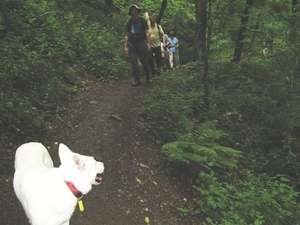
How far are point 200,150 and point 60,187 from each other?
3.38 metres

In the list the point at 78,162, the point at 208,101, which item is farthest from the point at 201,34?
the point at 78,162

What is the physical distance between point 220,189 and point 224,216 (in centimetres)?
50

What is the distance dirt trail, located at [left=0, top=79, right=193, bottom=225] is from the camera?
4484 millimetres

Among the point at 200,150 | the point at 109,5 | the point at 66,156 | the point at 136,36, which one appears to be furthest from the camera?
the point at 109,5

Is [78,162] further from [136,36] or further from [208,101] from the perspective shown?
[136,36]

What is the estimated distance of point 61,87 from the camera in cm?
771

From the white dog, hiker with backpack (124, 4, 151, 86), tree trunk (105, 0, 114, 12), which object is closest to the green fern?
the white dog

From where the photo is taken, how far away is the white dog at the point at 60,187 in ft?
8.68

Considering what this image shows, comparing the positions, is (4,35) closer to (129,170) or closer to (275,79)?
(129,170)

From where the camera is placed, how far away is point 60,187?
108 inches

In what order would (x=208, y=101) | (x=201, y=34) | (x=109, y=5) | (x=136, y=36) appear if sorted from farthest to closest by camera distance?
1. (x=109, y=5)
2. (x=201, y=34)
3. (x=136, y=36)
4. (x=208, y=101)

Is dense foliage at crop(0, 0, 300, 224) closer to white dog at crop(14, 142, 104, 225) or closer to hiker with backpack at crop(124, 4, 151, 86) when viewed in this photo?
hiker with backpack at crop(124, 4, 151, 86)

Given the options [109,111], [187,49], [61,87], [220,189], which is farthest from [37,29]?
[187,49]

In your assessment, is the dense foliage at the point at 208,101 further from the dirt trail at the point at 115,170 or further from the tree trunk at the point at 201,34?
the dirt trail at the point at 115,170
